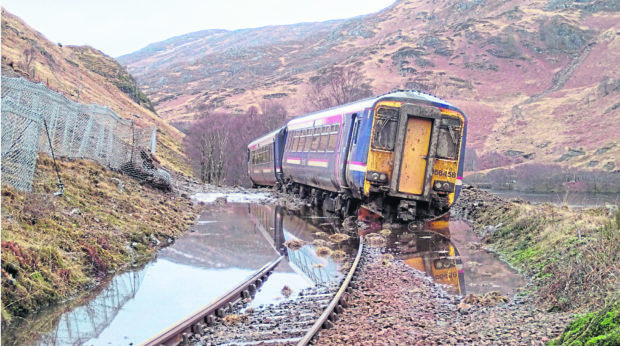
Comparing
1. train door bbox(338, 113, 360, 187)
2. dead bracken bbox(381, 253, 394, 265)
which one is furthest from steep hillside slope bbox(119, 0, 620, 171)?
dead bracken bbox(381, 253, 394, 265)

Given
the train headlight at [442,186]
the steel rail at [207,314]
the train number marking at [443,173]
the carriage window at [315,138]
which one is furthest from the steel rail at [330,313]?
the carriage window at [315,138]

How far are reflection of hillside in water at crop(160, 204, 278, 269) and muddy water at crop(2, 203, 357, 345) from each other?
2 cm

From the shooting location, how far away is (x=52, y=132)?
15.4 meters

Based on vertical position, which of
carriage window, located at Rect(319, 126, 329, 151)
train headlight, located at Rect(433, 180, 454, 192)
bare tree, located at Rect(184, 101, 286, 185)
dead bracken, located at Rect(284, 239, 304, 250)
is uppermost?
carriage window, located at Rect(319, 126, 329, 151)

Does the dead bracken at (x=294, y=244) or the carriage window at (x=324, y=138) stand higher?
the carriage window at (x=324, y=138)

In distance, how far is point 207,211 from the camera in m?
22.4

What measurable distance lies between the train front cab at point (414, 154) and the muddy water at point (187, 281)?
6.92 feet

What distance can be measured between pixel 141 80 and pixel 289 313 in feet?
613

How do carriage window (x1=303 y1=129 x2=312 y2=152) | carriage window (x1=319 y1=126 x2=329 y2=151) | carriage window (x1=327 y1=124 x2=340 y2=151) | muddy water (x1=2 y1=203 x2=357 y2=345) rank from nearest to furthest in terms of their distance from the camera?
muddy water (x1=2 y1=203 x2=357 y2=345) < carriage window (x1=327 y1=124 x2=340 y2=151) < carriage window (x1=319 y1=126 x2=329 y2=151) < carriage window (x1=303 y1=129 x2=312 y2=152)

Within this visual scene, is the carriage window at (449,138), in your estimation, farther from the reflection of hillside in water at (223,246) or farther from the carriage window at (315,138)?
the carriage window at (315,138)

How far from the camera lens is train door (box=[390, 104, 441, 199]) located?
15.9 metres

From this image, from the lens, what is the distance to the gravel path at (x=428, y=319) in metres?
6.35

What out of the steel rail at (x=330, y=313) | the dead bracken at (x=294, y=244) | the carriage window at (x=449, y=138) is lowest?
the dead bracken at (x=294, y=244)

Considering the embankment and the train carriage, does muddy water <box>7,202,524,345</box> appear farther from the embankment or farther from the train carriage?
the train carriage
